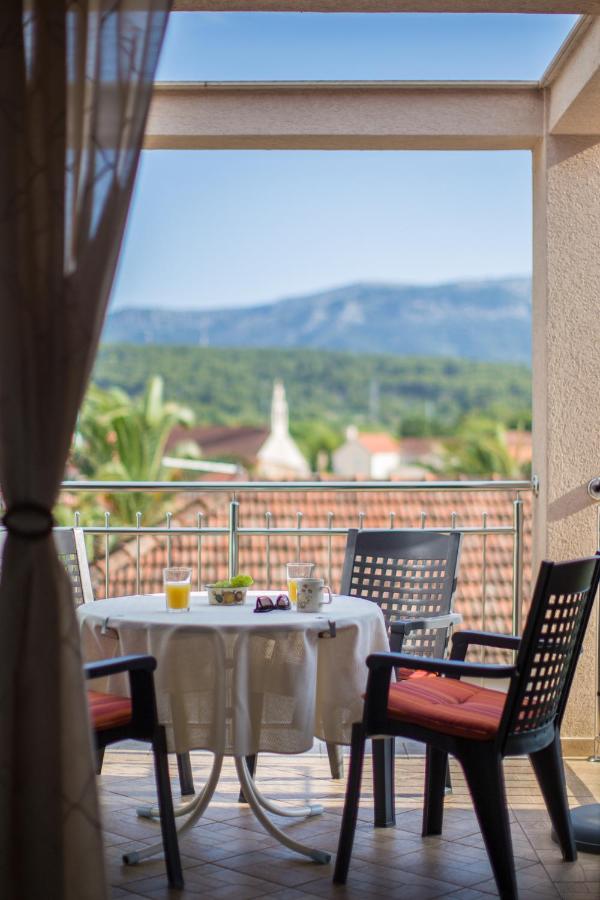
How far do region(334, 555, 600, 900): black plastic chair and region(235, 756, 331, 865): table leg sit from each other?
0.18 metres

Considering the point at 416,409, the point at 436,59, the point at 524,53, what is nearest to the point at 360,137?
the point at 436,59

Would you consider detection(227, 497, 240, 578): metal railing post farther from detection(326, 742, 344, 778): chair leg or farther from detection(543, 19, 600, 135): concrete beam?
detection(543, 19, 600, 135): concrete beam

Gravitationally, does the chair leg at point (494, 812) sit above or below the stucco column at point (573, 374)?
below

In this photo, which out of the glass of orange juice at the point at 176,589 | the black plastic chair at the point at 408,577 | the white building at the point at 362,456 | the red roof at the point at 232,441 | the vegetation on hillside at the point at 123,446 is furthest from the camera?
the white building at the point at 362,456

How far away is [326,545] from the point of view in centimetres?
1313

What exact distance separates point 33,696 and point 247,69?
10.5ft

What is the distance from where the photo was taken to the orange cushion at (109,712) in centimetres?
307

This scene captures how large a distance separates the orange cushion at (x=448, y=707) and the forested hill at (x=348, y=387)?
4517cm

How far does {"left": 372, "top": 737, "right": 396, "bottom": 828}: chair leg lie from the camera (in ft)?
12.1

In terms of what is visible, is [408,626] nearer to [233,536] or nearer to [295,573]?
[295,573]

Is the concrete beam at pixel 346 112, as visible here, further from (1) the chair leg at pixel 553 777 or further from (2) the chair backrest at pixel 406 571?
(1) the chair leg at pixel 553 777

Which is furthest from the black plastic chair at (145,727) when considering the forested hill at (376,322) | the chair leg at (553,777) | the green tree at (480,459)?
the forested hill at (376,322)

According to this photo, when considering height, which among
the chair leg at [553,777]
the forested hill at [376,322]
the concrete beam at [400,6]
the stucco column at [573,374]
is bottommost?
the chair leg at [553,777]

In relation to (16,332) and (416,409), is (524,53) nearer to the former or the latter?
(16,332)
